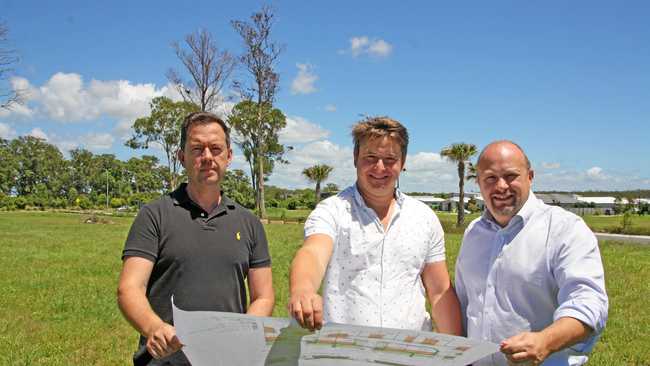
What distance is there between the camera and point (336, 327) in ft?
5.56

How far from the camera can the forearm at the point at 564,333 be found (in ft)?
6.08

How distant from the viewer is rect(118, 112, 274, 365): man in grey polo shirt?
235 centimetres

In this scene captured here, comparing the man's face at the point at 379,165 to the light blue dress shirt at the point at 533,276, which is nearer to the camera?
the light blue dress shirt at the point at 533,276

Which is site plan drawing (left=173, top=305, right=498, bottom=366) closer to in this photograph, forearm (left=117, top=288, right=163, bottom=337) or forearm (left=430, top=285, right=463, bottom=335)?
forearm (left=117, top=288, right=163, bottom=337)

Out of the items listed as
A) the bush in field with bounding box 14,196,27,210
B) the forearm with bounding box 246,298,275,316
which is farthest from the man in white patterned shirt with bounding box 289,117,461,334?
the bush in field with bounding box 14,196,27,210

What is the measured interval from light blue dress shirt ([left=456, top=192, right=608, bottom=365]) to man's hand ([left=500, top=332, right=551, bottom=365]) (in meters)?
0.22

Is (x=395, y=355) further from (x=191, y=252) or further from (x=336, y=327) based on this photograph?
(x=191, y=252)

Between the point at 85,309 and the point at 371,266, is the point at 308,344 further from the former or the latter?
the point at 85,309

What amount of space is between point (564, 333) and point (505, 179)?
2.30 ft

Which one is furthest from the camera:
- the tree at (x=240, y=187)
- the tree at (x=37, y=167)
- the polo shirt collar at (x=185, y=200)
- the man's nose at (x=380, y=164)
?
the tree at (x=37, y=167)

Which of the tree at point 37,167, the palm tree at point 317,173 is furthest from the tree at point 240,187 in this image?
the tree at point 37,167

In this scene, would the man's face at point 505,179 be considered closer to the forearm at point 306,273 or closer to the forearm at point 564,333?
the forearm at point 564,333

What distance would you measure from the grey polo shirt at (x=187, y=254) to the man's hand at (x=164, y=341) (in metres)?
0.35

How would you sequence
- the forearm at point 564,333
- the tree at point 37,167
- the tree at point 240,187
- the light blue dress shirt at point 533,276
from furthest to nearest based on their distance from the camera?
the tree at point 37,167 < the tree at point 240,187 < the light blue dress shirt at point 533,276 < the forearm at point 564,333
